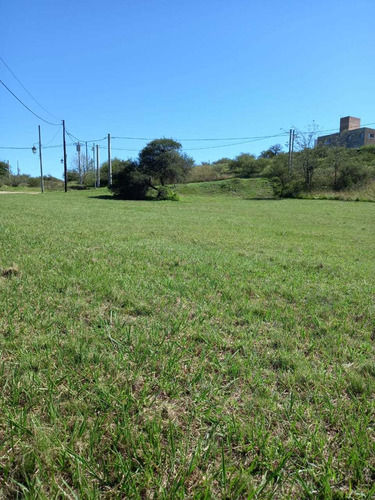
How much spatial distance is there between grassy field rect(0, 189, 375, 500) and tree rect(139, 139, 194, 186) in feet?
71.0

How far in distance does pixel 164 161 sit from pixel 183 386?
23.6m

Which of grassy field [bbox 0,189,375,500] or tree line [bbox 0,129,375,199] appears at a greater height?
tree line [bbox 0,129,375,199]

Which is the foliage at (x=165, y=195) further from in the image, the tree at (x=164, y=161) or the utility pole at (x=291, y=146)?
the utility pole at (x=291, y=146)

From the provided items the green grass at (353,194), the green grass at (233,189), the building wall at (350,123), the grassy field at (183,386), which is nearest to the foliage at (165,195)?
the green grass at (233,189)

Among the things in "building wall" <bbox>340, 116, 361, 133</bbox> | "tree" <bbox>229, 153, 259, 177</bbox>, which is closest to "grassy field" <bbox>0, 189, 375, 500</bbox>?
"tree" <bbox>229, 153, 259, 177</bbox>

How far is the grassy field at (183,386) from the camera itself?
1032mm

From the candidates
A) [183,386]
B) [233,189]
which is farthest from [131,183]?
[183,386]

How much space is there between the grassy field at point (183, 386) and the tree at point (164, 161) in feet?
71.0

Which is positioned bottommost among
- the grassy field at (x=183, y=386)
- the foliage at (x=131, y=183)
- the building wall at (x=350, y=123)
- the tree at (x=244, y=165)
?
the grassy field at (x=183, y=386)

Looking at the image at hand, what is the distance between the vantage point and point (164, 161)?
2378 centimetres

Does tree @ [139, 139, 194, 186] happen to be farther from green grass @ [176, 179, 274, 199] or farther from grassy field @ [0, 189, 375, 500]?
grassy field @ [0, 189, 375, 500]

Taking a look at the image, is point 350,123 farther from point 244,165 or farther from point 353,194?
point 353,194

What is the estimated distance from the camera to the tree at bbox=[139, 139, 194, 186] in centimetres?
2388

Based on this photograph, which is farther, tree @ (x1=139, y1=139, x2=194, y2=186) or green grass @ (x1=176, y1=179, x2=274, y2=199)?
green grass @ (x1=176, y1=179, x2=274, y2=199)
